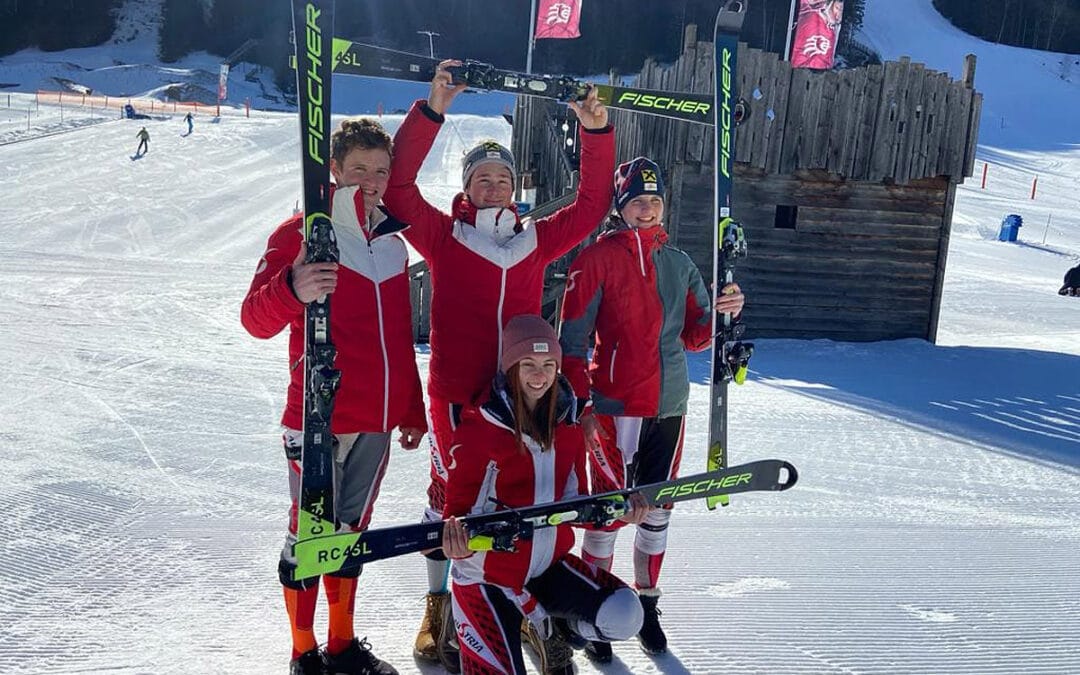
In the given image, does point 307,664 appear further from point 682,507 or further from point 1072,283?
point 1072,283

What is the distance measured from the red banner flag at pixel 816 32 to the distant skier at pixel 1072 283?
5034mm

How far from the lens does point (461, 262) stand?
3055 millimetres

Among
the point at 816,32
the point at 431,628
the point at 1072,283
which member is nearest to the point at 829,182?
the point at 816,32

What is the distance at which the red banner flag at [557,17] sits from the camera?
1375 cm

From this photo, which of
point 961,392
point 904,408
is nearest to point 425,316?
point 904,408

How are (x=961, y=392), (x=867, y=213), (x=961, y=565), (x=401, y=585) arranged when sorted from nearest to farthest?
1. (x=401, y=585)
2. (x=961, y=565)
3. (x=961, y=392)
4. (x=867, y=213)

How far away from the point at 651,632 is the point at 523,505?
0.89 metres

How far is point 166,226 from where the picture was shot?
15.1 meters

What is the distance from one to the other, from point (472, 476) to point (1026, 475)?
14.5 ft

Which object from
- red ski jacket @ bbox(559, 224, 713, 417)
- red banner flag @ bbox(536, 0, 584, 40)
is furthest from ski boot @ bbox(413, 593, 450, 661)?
red banner flag @ bbox(536, 0, 584, 40)

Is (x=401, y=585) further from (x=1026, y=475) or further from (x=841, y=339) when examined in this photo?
(x=841, y=339)

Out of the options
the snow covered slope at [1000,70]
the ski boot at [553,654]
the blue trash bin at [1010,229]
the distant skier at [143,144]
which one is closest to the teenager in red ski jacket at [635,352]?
the ski boot at [553,654]

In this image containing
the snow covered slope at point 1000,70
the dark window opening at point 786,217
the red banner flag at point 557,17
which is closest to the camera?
the dark window opening at point 786,217

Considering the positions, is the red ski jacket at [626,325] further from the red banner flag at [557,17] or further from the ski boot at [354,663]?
the red banner flag at [557,17]
